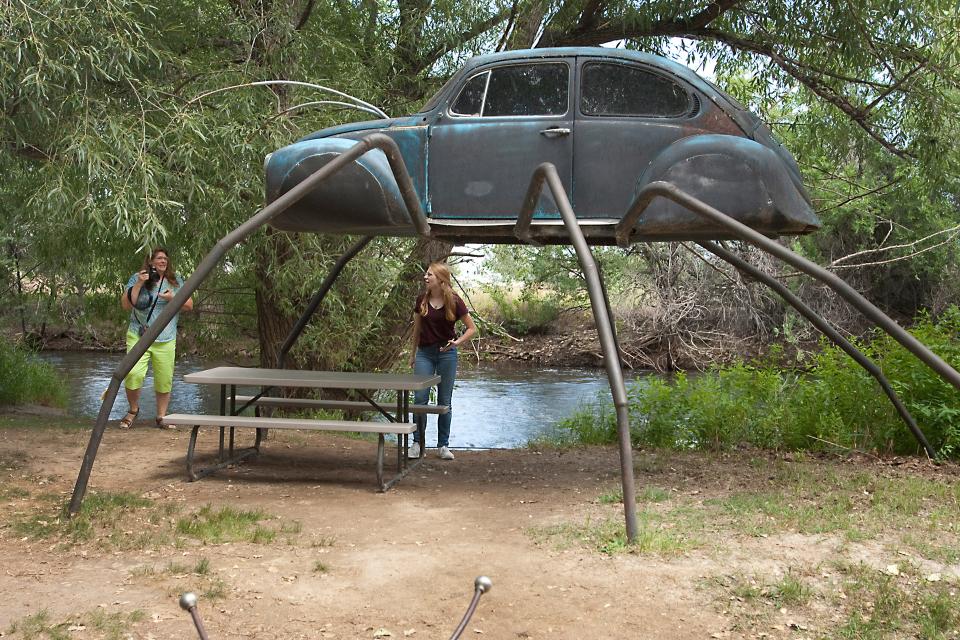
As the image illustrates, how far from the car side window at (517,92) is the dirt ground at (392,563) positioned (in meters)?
2.65

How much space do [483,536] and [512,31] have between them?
728cm

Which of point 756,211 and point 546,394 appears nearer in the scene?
point 756,211

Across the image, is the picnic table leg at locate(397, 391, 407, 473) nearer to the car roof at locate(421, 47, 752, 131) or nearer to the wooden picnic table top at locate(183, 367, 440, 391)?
the wooden picnic table top at locate(183, 367, 440, 391)

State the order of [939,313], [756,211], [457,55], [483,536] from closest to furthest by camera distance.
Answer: [483,536] → [756,211] → [457,55] → [939,313]

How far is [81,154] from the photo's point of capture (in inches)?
267

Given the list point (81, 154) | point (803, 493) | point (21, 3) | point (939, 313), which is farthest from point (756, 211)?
point (939, 313)

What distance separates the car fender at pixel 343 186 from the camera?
6.42 metres

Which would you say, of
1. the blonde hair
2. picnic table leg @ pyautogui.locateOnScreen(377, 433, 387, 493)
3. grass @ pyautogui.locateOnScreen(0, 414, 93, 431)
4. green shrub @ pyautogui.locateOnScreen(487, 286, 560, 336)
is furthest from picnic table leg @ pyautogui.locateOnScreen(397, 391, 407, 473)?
green shrub @ pyautogui.locateOnScreen(487, 286, 560, 336)

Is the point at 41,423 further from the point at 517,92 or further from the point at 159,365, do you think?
the point at 517,92

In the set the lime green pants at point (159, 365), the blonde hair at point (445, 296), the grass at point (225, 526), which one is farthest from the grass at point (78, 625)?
the lime green pants at point (159, 365)

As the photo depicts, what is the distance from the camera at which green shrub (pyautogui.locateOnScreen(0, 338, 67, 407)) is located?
11734mm

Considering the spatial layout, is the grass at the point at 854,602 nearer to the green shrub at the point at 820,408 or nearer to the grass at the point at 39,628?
the grass at the point at 39,628

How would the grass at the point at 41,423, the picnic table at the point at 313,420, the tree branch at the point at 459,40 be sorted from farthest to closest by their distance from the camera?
1. the tree branch at the point at 459,40
2. the grass at the point at 41,423
3. the picnic table at the point at 313,420

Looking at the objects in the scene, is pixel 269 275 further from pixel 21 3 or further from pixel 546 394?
Answer: pixel 546 394
